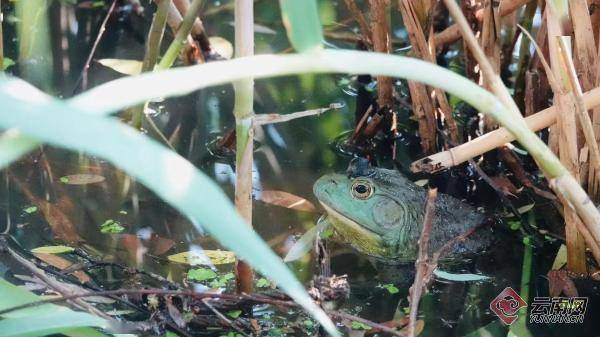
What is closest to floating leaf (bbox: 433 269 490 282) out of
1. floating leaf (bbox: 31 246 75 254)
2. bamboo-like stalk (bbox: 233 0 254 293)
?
bamboo-like stalk (bbox: 233 0 254 293)

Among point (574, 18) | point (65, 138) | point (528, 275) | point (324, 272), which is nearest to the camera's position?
point (65, 138)

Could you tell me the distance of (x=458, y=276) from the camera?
2916 mm

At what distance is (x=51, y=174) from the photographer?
3.31m

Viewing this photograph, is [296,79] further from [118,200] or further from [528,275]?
[528,275]

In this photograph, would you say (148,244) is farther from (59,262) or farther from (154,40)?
(154,40)

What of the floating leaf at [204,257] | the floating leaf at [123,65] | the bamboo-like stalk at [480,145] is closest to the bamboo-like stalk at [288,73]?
the bamboo-like stalk at [480,145]

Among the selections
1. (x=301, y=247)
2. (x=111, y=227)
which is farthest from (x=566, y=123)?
(x=111, y=227)

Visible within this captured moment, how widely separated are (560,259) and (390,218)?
677mm

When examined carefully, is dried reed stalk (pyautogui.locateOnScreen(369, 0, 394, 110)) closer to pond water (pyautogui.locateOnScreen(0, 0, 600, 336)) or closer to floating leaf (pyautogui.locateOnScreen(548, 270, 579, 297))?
pond water (pyautogui.locateOnScreen(0, 0, 600, 336))

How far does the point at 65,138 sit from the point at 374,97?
3.12 m

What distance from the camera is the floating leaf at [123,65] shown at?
411 centimetres

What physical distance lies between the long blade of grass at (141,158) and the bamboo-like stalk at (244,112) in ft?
3.13

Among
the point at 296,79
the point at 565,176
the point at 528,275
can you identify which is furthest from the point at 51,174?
the point at 565,176

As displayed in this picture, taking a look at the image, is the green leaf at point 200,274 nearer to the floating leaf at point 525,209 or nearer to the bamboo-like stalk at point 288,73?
the floating leaf at point 525,209
